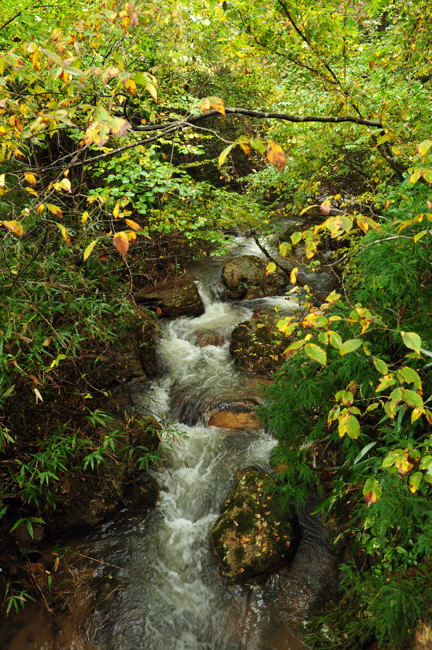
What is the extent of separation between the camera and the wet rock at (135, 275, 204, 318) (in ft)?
29.3

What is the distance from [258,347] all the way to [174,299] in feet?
8.85

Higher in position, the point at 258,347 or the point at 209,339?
the point at 258,347

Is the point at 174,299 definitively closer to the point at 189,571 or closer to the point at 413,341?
the point at 189,571

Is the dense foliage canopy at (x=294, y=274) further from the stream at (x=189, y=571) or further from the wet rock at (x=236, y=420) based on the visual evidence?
the wet rock at (x=236, y=420)

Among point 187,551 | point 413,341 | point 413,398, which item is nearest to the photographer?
point 413,341

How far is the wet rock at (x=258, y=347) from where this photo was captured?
7.10m

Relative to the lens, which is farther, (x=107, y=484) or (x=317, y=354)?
(x=107, y=484)

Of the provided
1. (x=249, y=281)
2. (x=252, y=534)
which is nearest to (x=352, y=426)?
(x=252, y=534)

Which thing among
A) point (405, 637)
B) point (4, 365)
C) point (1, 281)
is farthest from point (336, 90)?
point (405, 637)

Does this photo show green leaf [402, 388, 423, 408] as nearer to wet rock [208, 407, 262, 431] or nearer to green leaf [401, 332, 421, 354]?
green leaf [401, 332, 421, 354]

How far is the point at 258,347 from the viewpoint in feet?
24.1

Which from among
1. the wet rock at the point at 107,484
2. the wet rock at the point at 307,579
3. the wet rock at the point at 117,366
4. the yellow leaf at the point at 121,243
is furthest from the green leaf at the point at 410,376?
the wet rock at the point at 117,366

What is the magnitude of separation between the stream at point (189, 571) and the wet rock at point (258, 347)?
0.73 meters

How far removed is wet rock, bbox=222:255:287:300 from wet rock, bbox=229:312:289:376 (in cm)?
201
